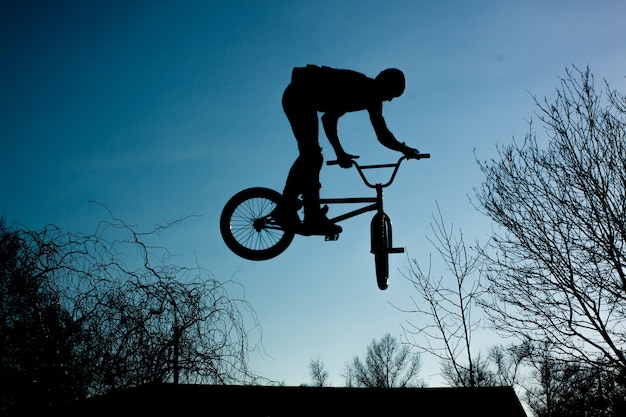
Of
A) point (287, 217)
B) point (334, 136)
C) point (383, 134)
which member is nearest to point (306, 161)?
point (334, 136)

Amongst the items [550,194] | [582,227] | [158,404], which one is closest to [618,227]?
[582,227]

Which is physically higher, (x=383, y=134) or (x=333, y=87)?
(x=333, y=87)

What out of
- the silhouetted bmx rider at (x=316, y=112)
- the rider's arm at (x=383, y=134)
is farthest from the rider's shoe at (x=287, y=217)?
the rider's arm at (x=383, y=134)

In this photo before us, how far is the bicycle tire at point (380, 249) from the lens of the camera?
16.7 ft

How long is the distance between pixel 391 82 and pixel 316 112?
751 mm

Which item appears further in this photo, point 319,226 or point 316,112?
point 319,226

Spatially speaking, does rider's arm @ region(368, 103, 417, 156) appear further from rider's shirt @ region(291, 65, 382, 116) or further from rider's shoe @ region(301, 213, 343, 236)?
→ rider's shoe @ region(301, 213, 343, 236)

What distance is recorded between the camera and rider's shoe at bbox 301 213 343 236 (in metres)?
4.65

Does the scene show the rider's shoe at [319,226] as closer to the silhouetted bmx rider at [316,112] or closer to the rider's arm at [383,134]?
the silhouetted bmx rider at [316,112]

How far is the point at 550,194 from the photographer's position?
1035 cm

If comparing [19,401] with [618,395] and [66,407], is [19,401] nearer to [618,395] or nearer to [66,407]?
[66,407]

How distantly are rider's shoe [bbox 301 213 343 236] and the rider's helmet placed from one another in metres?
1.29

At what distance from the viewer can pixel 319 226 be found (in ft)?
15.3

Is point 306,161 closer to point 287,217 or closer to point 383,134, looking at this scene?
point 287,217
